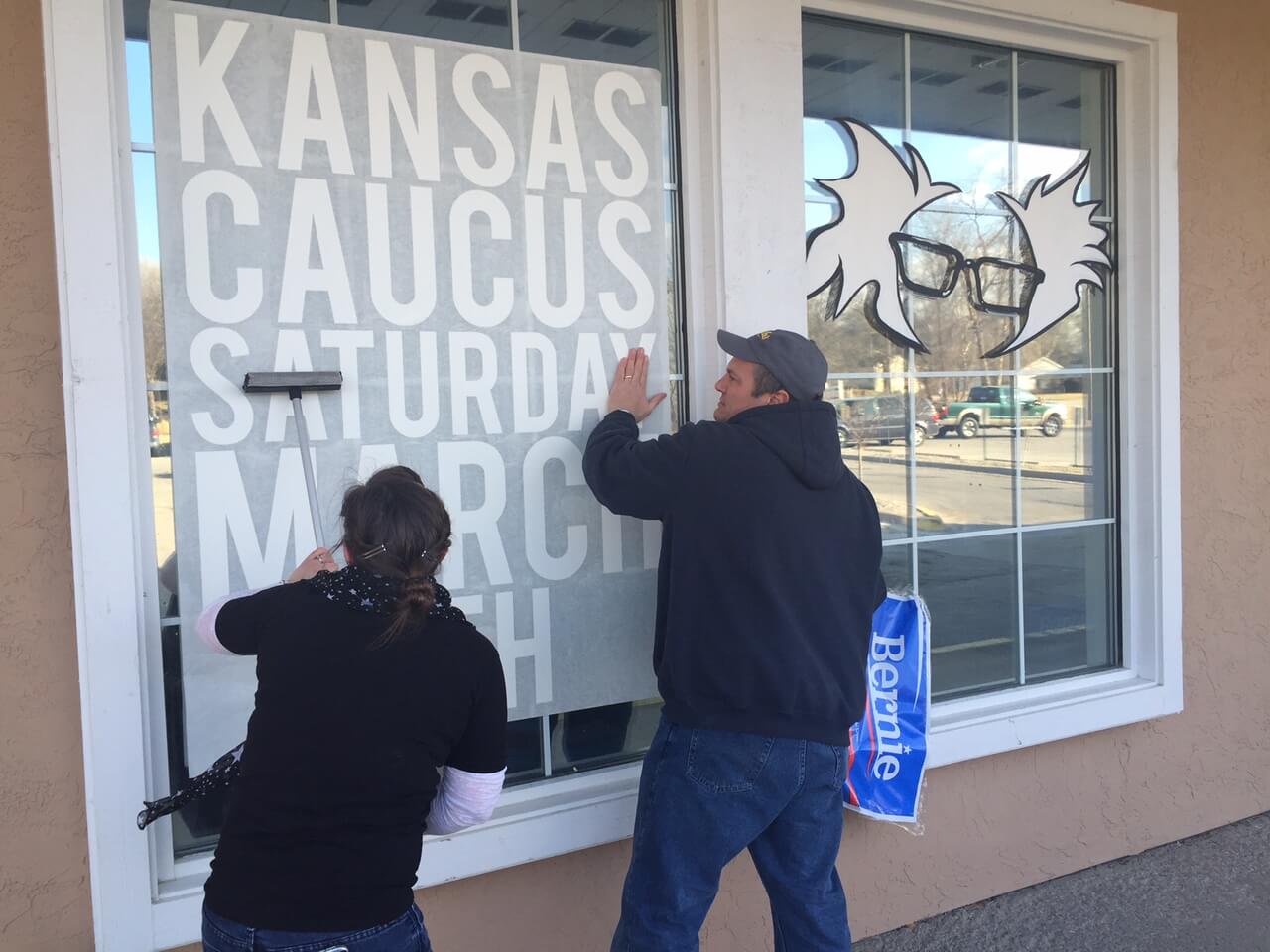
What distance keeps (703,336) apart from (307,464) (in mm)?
1207

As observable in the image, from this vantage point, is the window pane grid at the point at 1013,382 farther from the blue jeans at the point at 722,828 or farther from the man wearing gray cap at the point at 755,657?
the blue jeans at the point at 722,828

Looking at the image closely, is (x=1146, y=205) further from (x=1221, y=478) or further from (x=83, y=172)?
(x=83, y=172)

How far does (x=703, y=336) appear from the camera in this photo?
299cm

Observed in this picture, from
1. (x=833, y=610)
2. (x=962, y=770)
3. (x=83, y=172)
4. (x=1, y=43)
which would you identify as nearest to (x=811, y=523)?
(x=833, y=610)

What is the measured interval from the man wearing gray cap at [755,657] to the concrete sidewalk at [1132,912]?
1.17m

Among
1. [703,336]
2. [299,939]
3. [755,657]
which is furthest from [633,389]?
[299,939]

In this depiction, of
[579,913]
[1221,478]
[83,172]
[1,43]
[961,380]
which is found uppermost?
[1,43]

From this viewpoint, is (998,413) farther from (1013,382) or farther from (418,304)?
(418,304)

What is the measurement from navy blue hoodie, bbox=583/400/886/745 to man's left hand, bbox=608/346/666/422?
1.15 feet

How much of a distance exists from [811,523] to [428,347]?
1087 millimetres

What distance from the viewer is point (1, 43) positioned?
7.34 feet

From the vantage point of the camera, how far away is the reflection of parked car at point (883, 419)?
335 centimetres

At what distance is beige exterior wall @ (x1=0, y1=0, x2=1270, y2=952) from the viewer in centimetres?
228

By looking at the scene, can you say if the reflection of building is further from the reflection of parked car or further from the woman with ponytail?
the woman with ponytail
